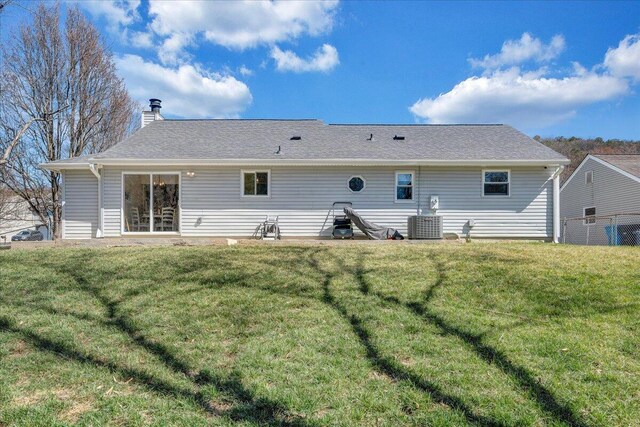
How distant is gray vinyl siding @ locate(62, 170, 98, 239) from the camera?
1122 centimetres

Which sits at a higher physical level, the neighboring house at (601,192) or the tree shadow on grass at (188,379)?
the neighboring house at (601,192)

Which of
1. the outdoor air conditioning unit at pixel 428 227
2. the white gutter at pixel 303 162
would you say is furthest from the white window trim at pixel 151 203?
the outdoor air conditioning unit at pixel 428 227

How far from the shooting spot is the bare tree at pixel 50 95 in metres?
15.5

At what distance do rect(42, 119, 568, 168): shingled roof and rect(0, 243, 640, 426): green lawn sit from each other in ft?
17.3

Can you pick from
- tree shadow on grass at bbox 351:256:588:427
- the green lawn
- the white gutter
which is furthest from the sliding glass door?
tree shadow on grass at bbox 351:256:588:427

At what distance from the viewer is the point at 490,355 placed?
3.12m

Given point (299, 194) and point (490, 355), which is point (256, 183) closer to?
point (299, 194)

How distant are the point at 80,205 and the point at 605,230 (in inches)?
834

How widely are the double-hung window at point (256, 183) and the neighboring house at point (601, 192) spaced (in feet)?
51.3

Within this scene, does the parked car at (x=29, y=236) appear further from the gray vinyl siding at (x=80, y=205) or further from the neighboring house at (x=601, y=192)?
the neighboring house at (x=601, y=192)

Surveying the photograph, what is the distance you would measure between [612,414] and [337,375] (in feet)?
5.71

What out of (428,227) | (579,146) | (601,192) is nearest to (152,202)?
(428,227)

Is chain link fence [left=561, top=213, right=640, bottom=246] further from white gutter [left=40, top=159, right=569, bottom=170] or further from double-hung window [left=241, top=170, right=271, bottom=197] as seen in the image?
double-hung window [left=241, top=170, right=271, bottom=197]

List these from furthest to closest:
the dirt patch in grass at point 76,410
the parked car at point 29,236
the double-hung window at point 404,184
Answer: the parked car at point 29,236, the double-hung window at point 404,184, the dirt patch in grass at point 76,410
